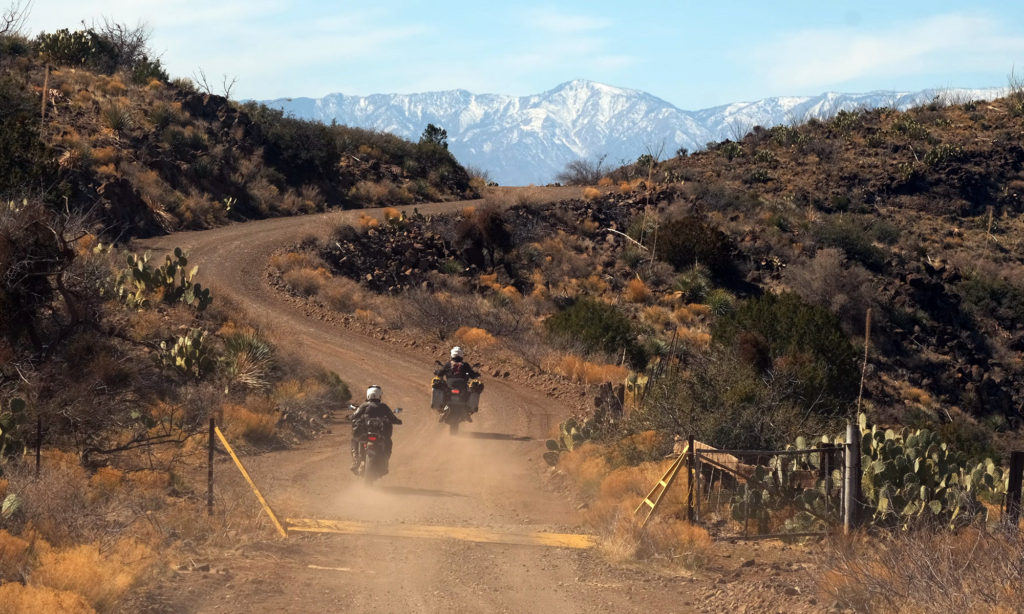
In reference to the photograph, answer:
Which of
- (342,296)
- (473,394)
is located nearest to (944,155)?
(342,296)

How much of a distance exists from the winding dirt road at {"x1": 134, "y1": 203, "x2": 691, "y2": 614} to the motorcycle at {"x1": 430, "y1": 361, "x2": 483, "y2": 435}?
1.36 feet

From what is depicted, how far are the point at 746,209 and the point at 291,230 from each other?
2532 centimetres

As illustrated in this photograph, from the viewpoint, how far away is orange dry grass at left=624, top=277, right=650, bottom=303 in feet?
128

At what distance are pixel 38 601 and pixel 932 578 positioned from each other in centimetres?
687

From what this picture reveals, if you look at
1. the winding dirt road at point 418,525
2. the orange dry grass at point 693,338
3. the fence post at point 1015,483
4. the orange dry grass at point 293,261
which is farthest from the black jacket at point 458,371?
the orange dry grass at point 693,338

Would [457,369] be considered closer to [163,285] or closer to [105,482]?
[105,482]

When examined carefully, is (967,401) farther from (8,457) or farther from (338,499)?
(8,457)

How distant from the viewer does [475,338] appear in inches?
1028

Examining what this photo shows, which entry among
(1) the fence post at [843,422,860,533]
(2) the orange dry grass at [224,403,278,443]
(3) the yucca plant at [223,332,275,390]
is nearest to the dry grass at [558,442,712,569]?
(1) the fence post at [843,422,860,533]

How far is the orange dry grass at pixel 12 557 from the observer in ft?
24.4

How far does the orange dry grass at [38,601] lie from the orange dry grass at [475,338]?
18.9m

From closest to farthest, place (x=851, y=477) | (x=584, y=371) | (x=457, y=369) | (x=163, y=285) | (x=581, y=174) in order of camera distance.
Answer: (x=851, y=477), (x=457, y=369), (x=163, y=285), (x=584, y=371), (x=581, y=174)

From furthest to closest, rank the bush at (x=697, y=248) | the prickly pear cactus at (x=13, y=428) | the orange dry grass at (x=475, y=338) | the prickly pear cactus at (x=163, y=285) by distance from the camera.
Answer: the bush at (x=697, y=248) < the orange dry grass at (x=475, y=338) < the prickly pear cactus at (x=163, y=285) < the prickly pear cactus at (x=13, y=428)

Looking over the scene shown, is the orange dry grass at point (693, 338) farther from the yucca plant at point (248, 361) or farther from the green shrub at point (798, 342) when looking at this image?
the yucca plant at point (248, 361)
